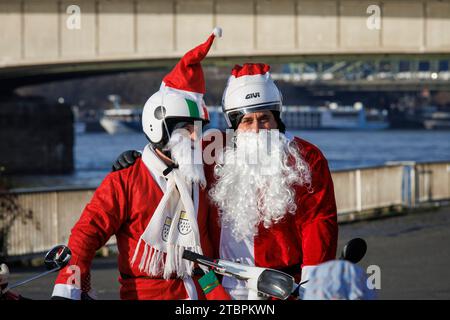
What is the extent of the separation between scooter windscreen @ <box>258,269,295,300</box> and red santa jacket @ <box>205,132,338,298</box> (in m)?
0.87

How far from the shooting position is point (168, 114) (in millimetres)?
5934

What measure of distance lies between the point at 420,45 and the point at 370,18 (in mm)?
2044

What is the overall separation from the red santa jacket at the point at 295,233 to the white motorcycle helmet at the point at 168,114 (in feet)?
1.46

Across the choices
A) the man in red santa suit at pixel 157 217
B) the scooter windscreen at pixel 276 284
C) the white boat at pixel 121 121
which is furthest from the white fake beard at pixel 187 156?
the white boat at pixel 121 121

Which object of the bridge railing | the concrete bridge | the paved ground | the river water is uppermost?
the concrete bridge

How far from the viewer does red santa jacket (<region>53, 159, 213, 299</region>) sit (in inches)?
217

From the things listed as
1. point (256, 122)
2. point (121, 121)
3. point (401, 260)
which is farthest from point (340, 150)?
point (256, 122)

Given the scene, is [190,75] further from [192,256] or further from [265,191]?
[192,256]

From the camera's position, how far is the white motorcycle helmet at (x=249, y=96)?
5.93 metres

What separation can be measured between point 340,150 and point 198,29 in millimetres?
38148

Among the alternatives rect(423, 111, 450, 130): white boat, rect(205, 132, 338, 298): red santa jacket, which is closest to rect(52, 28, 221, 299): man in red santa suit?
rect(205, 132, 338, 298): red santa jacket

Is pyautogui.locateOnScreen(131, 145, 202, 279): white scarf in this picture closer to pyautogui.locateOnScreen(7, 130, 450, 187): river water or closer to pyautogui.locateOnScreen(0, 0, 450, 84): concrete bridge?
A: pyautogui.locateOnScreen(0, 0, 450, 84): concrete bridge

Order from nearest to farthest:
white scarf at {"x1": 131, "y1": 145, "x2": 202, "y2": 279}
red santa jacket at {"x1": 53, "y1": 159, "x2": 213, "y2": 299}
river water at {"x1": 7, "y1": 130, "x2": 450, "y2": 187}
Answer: red santa jacket at {"x1": 53, "y1": 159, "x2": 213, "y2": 299}
white scarf at {"x1": 131, "y1": 145, "x2": 202, "y2": 279}
river water at {"x1": 7, "y1": 130, "x2": 450, "y2": 187}
